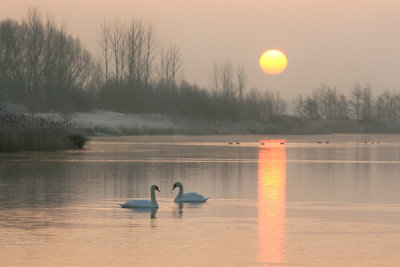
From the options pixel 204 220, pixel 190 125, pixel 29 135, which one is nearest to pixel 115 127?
pixel 190 125

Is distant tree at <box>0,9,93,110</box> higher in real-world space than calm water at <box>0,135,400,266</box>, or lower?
higher

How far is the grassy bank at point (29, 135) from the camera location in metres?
43.7

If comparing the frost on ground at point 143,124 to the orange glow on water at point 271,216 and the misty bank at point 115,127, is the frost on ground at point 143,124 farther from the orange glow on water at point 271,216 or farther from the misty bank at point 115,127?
the orange glow on water at point 271,216

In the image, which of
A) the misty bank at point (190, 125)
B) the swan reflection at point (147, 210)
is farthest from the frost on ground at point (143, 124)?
the swan reflection at point (147, 210)

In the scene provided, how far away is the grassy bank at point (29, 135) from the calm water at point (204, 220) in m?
13.8

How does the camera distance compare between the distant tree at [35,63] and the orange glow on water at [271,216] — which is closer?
the orange glow on water at [271,216]

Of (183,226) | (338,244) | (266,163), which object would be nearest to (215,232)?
(183,226)

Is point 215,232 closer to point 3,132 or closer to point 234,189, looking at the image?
point 234,189

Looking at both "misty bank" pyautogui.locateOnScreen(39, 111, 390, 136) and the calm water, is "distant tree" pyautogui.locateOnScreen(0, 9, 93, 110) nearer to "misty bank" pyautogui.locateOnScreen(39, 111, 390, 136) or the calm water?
"misty bank" pyautogui.locateOnScreen(39, 111, 390, 136)

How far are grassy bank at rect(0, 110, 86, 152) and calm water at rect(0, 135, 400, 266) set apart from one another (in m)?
13.8

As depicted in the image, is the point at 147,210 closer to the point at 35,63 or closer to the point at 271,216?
the point at 271,216

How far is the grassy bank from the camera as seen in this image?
43719 mm

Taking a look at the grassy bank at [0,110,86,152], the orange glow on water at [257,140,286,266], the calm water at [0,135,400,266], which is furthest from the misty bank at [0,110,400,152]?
the orange glow on water at [257,140,286,266]

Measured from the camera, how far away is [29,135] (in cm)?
4522
